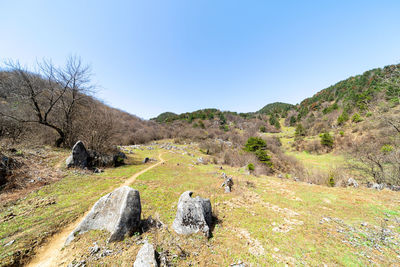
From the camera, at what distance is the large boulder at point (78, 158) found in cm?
1012

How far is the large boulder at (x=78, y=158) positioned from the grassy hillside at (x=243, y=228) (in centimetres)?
193

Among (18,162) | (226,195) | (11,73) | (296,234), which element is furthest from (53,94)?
(296,234)

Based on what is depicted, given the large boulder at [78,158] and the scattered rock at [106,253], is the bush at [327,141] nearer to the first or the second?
the scattered rock at [106,253]

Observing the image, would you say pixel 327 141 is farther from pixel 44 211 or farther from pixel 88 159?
pixel 88 159

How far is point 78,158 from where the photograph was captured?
34.3 ft

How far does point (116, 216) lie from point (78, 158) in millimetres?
9799

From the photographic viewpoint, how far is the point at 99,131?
551 inches

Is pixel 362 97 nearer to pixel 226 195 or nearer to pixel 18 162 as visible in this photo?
pixel 226 195

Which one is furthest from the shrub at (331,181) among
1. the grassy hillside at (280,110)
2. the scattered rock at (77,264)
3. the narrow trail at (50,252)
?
the grassy hillside at (280,110)

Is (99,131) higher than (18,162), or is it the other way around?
(99,131)

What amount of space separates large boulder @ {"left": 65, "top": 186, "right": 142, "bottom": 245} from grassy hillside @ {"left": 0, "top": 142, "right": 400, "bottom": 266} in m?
0.24

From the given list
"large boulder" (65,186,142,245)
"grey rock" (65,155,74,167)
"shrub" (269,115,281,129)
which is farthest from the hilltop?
"shrub" (269,115,281,129)

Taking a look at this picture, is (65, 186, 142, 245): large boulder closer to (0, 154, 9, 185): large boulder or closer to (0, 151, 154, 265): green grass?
(0, 151, 154, 265): green grass

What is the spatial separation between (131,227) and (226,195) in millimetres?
6043
